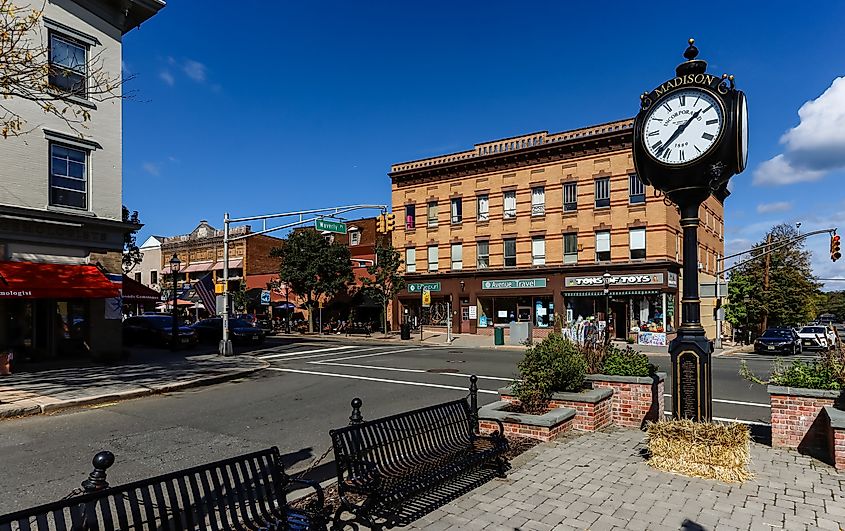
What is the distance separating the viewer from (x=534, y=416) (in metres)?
7.92

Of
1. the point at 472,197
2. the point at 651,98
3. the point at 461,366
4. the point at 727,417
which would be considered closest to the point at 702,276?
the point at 472,197

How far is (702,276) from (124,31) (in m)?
41.9

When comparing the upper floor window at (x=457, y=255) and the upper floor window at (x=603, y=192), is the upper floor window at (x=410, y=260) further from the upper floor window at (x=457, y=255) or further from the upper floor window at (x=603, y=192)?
the upper floor window at (x=603, y=192)

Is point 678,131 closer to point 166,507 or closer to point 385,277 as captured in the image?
point 166,507

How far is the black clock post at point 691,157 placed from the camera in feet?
22.6

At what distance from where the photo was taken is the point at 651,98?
761 centimetres

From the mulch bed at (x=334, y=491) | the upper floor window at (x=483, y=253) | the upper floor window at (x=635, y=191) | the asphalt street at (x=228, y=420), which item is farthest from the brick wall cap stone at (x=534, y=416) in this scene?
the upper floor window at (x=483, y=253)

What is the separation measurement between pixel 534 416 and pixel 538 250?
29358 millimetres

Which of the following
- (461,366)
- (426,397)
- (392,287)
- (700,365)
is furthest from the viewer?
(392,287)

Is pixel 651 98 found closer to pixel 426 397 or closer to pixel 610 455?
pixel 610 455

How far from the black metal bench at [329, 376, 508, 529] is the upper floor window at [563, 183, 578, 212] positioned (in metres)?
29.8

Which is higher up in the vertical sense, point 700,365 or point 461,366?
point 700,365

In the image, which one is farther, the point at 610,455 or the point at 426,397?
the point at 426,397

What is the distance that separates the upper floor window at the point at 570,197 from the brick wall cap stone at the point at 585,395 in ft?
91.1
